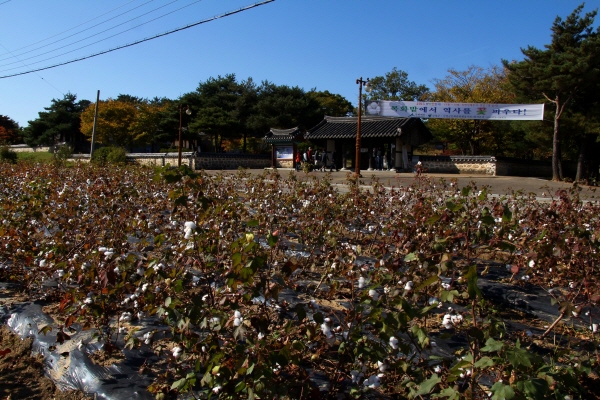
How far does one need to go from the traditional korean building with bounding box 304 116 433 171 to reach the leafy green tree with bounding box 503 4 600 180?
517cm

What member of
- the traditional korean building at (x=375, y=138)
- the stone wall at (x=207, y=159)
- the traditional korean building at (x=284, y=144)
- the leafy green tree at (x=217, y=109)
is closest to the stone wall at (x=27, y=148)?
the leafy green tree at (x=217, y=109)

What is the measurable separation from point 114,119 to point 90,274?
3878 cm

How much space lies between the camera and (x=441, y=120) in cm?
2969

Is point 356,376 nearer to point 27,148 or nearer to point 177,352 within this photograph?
point 177,352

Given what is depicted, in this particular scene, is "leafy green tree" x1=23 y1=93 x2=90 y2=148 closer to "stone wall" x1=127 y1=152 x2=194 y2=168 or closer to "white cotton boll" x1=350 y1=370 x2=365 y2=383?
"stone wall" x1=127 y1=152 x2=194 y2=168

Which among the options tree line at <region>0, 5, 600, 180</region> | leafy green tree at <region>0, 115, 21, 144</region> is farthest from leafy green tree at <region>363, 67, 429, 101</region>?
leafy green tree at <region>0, 115, 21, 144</region>

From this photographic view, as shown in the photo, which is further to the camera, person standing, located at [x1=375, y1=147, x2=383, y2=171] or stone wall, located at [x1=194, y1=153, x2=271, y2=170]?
stone wall, located at [x1=194, y1=153, x2=271, y2=170]

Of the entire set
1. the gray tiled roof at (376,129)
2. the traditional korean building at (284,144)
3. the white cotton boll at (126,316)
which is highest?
the gray tiled roof at (376,129)

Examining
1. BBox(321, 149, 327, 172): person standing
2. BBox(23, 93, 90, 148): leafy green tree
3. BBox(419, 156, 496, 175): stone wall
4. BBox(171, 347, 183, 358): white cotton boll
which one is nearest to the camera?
BBox(171, 347, 183, 358): white cotton boll

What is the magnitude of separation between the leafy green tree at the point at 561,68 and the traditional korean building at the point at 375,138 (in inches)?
204

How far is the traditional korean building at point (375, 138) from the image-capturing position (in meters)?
22.8

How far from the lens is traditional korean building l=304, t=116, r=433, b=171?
2280 cm

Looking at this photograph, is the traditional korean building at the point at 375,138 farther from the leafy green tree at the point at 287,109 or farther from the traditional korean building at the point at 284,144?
the leafy green tree at the point at 287,109

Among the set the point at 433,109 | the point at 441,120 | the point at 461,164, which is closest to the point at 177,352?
the point at 433,109
